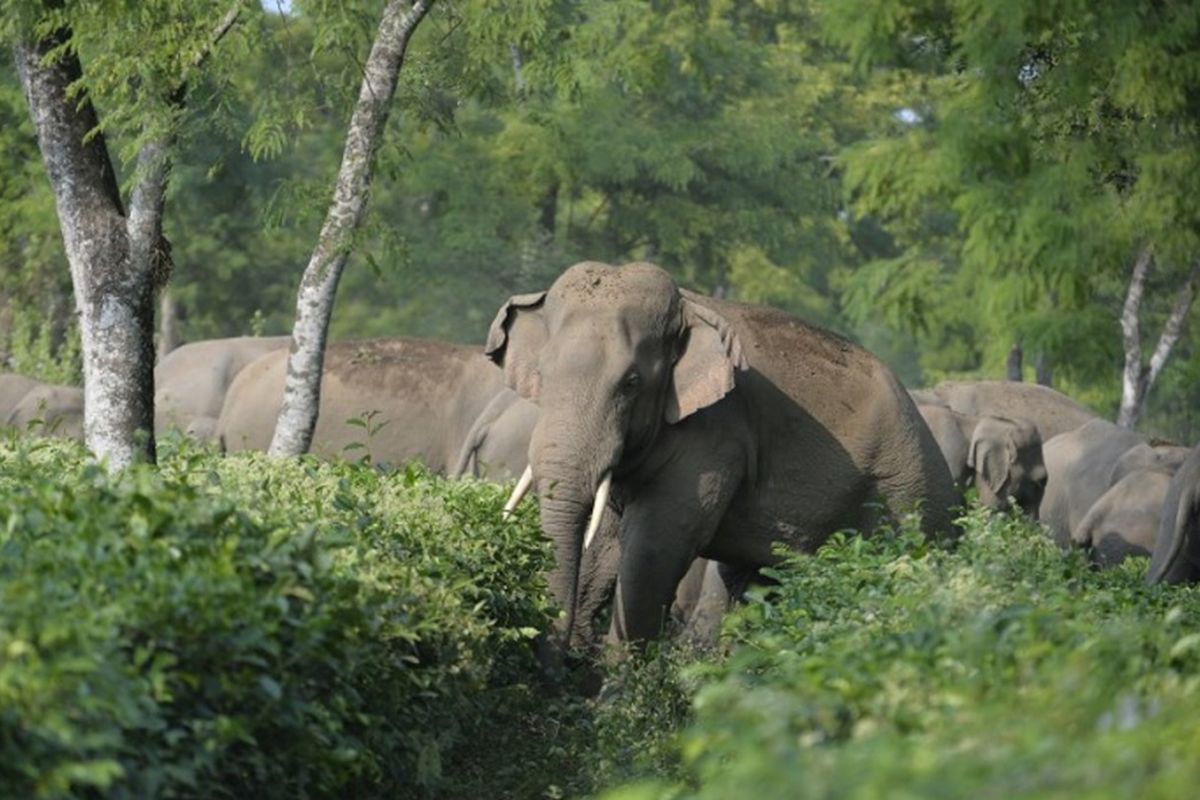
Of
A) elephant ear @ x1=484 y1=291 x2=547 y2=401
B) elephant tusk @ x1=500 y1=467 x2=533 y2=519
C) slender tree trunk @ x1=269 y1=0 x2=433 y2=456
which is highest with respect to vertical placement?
slender tree trunk @ x1=269 y1=0 x2=433 y2=456

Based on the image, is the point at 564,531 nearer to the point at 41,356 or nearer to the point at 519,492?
the point at 519,492

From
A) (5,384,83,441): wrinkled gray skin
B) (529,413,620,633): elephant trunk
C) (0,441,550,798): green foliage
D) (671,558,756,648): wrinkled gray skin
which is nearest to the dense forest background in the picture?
(671,558,756,648): wrinkled gray skin

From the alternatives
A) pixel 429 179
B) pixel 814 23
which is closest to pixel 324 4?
pixel 429 179

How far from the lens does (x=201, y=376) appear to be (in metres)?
29.5

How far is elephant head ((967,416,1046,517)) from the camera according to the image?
2556 cm

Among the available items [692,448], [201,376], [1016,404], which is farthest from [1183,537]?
[201,376]

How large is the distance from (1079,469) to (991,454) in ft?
10.8

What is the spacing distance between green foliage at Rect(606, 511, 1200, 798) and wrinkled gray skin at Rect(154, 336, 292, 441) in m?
18.4

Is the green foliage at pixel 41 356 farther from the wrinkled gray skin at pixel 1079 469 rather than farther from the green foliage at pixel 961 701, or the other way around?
the green foliage at pixel 961 701

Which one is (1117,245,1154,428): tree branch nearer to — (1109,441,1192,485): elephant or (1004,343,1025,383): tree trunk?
(1109,441,1192,485): elephant

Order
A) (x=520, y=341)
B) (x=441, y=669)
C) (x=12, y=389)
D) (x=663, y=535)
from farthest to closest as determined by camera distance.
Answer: (x=12, y=389) < (x=520, y=341) < (x=663, y=535) < (x=441, y=669)

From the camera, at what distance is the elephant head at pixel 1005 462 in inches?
1006

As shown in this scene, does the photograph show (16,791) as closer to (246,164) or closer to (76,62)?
(76,62)

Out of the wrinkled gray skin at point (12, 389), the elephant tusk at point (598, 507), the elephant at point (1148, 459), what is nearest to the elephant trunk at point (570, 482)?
the elephant tusk at point (598, 507)
